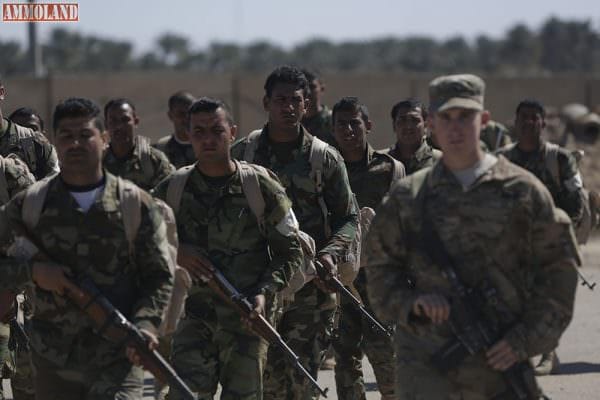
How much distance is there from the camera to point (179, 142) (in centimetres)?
1220

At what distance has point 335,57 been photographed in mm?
117062

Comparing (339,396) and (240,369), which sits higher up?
(240,369)

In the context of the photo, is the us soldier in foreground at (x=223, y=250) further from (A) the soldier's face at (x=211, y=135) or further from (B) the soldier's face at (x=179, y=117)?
(B) the soldier's face at (x=179, y=117)

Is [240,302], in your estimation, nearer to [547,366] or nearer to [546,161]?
[546,161]

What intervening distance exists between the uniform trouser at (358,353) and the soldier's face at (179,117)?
128 inches

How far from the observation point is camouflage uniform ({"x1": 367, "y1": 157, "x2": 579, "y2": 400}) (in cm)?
550

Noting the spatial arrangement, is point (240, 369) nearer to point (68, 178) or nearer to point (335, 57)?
point (68, 178)

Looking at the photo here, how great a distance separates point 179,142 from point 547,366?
3.65 metres

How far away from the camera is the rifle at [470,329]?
18.0 ft

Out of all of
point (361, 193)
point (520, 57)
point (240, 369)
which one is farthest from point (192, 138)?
point (520, 57)

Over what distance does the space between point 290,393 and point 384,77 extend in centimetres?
2173

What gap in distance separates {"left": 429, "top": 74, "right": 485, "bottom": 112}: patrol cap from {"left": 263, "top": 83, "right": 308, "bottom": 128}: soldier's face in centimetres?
292

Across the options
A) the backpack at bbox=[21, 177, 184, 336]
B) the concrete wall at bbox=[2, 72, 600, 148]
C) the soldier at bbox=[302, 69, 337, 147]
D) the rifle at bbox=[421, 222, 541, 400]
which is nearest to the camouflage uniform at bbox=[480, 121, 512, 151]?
the soldier at bbox=[302, 69, 337, 147]

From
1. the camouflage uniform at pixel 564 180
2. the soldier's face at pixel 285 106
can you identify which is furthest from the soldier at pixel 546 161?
the soldier's face at pixel 285 106
